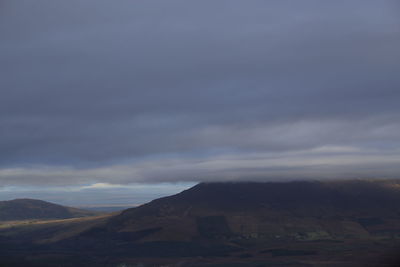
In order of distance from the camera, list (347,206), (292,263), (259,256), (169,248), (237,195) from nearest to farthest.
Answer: (292,263)
(259,256)
(169,248)
(347,206)
(237,195)

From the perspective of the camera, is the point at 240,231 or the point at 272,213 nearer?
the point at 240,231

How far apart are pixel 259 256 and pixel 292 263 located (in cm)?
1653

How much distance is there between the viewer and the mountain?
11525 centimetres

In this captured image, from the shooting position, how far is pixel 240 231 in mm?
151125

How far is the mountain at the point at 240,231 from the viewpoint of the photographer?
115 metres

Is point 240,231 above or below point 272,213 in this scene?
below

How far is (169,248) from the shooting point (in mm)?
134375

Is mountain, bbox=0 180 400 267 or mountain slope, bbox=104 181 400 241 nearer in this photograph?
mountain, bbox=0 180 400 267

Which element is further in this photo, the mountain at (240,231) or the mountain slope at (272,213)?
the mountain slope at (272,213)

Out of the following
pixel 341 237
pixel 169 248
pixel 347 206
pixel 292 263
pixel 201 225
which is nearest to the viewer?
pixel 292 263

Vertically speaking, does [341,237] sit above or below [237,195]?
below

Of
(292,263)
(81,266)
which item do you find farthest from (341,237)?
(81,266)

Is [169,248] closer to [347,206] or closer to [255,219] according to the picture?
[255,219]

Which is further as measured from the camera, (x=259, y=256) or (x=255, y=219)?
(x=255, y=219)
